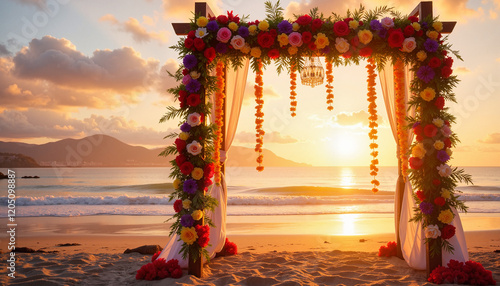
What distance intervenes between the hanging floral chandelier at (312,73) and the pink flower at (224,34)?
4.39 feet

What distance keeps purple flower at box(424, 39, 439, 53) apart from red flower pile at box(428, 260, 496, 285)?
114 inches

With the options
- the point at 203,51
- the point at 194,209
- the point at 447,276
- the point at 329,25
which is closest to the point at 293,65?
the point at 329,25

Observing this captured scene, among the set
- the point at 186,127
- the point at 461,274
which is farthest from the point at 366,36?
the point at 461,274

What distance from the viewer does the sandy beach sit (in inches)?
185

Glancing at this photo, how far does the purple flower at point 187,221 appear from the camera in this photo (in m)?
4.60

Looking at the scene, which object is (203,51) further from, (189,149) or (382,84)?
(382,84)

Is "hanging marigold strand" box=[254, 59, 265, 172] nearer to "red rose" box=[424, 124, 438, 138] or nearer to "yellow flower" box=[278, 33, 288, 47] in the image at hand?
"yellow flower" box=[278, 33, 288, 47]

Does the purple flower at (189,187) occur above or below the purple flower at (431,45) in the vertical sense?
below

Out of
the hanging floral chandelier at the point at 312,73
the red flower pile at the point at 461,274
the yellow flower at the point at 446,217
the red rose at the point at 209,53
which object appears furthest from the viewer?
the hanging floral chandelier at the point at 312,73

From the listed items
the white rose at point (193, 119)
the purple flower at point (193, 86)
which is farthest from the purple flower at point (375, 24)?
the white rose at point (193, 119)

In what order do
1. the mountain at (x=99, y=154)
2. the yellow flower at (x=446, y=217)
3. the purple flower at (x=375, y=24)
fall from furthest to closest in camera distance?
the mountain at (x=99, y=154) < the purple flower at (x=375, y=24) < the yellow flower at (x=446, y=217)

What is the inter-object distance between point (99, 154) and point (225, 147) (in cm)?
6253

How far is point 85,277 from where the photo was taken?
4848 millimetres

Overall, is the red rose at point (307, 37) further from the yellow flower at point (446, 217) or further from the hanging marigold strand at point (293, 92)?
the yellow flower at point (446, 217)
